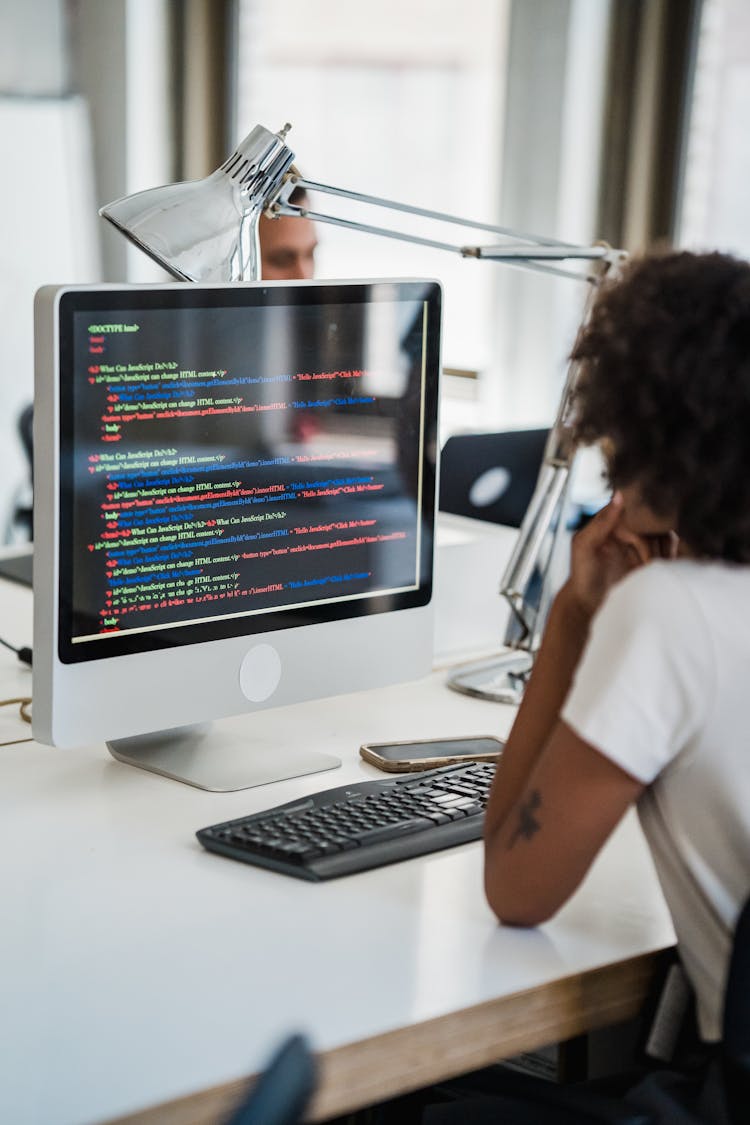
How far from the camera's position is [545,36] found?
4121 mm

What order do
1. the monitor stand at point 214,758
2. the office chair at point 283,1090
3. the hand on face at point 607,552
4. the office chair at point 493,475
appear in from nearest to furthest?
the office chair at point 283,1090 → the hand on face at point 607,552 → the monitor stand at point 214,758 → the office chair at point 493,475

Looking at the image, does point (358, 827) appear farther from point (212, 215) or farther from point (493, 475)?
point (493, 475)

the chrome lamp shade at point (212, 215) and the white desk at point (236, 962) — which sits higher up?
the chrome lamp shade at point (212, 215)

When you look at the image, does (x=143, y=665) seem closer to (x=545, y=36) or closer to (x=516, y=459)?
(x=516, y=459)

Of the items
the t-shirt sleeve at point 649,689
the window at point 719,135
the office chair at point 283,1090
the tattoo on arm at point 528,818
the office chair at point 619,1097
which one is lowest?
the office chair at point 619,1097

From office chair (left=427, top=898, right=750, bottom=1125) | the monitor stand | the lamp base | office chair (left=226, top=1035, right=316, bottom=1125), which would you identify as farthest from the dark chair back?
the lamp base

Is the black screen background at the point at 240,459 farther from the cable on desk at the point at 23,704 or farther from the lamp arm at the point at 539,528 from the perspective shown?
the cable on desk at the point at 23,704

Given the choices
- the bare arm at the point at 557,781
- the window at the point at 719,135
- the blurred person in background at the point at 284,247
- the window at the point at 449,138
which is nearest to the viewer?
the bare arm at the point at 557,781

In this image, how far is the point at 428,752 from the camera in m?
1.46

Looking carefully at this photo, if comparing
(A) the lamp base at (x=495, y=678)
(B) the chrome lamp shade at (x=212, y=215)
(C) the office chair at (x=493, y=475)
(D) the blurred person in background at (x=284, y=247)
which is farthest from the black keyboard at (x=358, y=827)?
(D) the blurred person in background at (x=284, y=247)

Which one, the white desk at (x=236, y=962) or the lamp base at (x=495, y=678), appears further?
the lamp base at (x=495, y=678)

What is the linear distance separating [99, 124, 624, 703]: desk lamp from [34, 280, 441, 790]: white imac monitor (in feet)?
0.33

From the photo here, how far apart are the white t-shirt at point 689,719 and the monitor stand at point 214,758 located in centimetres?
47

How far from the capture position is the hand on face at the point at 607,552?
3.80 ft
